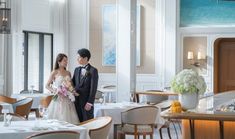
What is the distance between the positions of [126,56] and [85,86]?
Answer: 5.93m

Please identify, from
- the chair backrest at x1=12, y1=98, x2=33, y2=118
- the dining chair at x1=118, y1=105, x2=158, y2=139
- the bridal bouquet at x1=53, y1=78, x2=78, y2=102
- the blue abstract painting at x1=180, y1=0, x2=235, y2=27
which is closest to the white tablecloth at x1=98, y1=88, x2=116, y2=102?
the blue abstract painting at x1=180, y1=0, x2=235, y2=27

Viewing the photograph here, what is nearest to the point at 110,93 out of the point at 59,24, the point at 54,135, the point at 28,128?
the point at 59,24

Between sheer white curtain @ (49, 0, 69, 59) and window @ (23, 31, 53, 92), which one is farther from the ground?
sheer white curtain @ (49, 0, 69, 59)

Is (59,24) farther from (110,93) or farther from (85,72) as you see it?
→ (85,72)

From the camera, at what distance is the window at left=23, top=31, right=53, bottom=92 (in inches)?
527

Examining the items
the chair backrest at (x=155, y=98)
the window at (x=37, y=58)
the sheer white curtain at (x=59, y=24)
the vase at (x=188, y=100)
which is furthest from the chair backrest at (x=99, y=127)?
the sheer white curtain at (x=59, y=24)

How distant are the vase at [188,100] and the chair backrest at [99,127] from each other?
110 centimetres

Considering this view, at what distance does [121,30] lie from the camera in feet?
43.0

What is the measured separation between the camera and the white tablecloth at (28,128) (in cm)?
486

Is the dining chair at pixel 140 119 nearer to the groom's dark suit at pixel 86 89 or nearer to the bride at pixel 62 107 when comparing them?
the groom's dark suit at pixel 86 89

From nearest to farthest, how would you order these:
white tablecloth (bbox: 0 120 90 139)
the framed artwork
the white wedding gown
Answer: white tablecloth (bbox: 0 120 90 139), the white wedding gown, the framed artwork

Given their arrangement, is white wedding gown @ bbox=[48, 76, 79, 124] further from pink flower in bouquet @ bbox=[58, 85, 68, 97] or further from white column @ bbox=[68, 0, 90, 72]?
white column @ bbox=[68, 0, 90, 72]

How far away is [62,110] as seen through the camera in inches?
279

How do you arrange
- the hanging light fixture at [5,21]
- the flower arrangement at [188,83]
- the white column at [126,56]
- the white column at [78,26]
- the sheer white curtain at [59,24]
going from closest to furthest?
the flower arrangement at [188,83], the hanging light fixture at [5,21], the white column at [126,56], the sheer white curtain at [59,24], the white column at [78,26]
